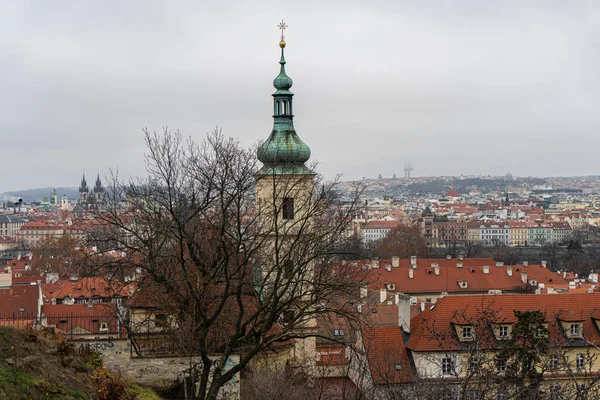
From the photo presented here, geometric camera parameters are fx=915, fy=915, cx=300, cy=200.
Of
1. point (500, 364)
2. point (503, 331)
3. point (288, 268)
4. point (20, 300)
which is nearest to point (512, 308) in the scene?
point (503, 331)

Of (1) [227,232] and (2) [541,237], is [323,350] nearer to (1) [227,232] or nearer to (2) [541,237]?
(1) [227,232]

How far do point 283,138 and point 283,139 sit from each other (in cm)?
5

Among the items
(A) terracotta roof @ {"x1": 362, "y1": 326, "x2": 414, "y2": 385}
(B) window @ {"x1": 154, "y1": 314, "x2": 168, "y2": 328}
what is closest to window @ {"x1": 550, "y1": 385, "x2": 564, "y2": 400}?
(B) window @ {"x1": 154, "y1": 314, "x2": 168, "y2": 328}

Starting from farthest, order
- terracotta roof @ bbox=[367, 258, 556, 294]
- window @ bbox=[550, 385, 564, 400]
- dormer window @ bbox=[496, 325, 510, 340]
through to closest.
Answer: terracotta roof @ bbox=[367, 258, 556, 294] → dormer window @ bbox=[496, 325, 510, 340] → window @ bbox=[550, 385, 564, 400]

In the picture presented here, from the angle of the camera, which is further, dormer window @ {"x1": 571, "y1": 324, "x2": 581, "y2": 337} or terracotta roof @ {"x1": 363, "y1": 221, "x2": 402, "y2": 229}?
terracotta roof @ {"x1": 363, "y1": 221, "x2": 402, "y2": 229}

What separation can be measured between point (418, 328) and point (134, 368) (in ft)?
37.6

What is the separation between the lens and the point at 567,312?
1088 inches

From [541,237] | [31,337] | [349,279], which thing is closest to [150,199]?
[349,279]

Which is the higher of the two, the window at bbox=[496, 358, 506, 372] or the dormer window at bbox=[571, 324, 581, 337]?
the window at bbox=[496, 358, 506, 372]

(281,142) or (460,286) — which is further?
(460,286)

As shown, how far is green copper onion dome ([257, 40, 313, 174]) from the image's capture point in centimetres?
2864

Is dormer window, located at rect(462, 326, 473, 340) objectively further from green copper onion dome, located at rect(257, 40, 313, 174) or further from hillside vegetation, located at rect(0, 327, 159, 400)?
hillside vegetation, located at rect(0, 327, 159, 400)

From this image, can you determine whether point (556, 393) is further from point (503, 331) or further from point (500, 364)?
point (503, 331)

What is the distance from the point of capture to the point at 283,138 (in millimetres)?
29625
